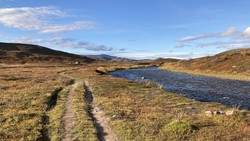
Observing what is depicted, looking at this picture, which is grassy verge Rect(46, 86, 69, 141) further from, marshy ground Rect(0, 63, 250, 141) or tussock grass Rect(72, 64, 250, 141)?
tussock grass Rect(72, 64, 250, 141)

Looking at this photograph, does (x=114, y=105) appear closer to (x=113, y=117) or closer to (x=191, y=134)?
(x=113, y=117)

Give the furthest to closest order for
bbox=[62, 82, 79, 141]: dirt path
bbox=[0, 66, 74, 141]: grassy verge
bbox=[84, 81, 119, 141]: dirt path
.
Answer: bbox=[0, 66, 74, 141]: grassy verge, bbox=[84, 81, 119, 141]: dirt path, bbox=[62, 82, 79, 141]: dirt path

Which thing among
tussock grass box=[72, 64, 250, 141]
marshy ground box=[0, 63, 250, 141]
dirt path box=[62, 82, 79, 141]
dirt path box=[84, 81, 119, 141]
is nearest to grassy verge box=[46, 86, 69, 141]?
marshy ground box=[0, 63, 250, 141]

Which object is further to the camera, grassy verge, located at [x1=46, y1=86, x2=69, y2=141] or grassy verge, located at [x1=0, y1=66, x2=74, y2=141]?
grassy verge, located at [x1=0, y1=66, x2=74, y2=141]

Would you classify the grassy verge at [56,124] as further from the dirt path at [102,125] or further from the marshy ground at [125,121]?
the dirt path at [102,125]

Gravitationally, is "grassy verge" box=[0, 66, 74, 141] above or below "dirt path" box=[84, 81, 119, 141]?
above

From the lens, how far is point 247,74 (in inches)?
2734

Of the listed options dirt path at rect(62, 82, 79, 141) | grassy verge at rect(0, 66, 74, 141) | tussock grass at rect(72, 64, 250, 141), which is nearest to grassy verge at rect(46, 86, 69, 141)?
dirt path at rect(62, 82, 79, 141)

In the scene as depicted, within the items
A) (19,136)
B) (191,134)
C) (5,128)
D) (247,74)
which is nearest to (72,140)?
(19,136)

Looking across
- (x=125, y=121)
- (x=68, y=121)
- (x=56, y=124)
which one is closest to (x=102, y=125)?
(x=125, y=121)

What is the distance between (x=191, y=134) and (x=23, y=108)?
1480 centimetres

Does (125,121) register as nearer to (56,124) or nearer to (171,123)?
(171,123)

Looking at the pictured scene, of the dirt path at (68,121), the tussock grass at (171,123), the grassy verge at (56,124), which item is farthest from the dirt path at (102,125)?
the grassy verge at (56,124)

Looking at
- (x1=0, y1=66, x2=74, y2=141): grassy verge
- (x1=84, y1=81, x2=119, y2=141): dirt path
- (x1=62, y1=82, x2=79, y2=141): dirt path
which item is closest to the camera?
(x1=62, y1=82, x2=79, y2=141): dirt path
